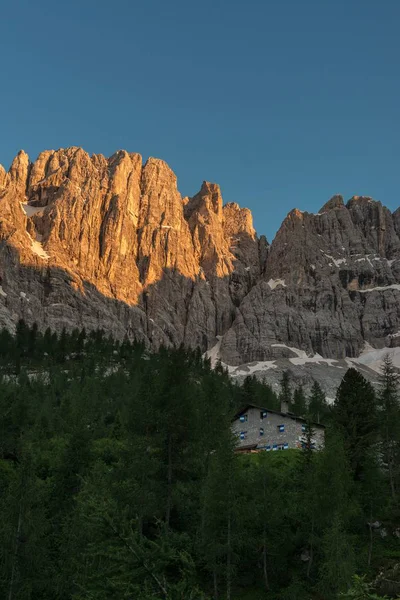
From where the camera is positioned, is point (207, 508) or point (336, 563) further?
point (207, 508)

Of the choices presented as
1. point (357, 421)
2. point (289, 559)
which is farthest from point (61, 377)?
point (289, 559)

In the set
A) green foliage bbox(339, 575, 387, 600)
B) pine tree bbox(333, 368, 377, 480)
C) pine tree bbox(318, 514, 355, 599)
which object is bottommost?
pine tree bbox(318, 514, 355, 599)

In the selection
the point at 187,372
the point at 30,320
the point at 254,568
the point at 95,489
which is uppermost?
the point at 30,320

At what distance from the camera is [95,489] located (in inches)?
1200

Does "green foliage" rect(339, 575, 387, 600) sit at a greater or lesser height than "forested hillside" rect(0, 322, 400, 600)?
greater

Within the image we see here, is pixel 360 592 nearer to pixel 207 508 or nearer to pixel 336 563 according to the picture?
pixel 336 563

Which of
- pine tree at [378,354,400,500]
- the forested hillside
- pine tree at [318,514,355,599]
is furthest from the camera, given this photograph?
pine tree at [378,354,400,500]

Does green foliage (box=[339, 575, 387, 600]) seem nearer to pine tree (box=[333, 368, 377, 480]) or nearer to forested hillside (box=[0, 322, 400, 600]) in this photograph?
forested hillside (box=[0, 322, 400, 600])

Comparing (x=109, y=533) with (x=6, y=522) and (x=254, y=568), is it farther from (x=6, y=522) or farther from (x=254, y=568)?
(x=254, y=568)

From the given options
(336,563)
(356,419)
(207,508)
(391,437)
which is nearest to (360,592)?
(336,563)

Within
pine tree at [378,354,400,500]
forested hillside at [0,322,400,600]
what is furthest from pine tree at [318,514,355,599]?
pine tree at [378,354,400,500]

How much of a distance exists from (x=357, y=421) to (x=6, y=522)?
30521 millimetres

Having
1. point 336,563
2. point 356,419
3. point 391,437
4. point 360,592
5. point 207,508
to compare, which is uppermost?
point 356,419

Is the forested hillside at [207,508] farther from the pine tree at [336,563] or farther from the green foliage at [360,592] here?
the green foliage at [360,592]
